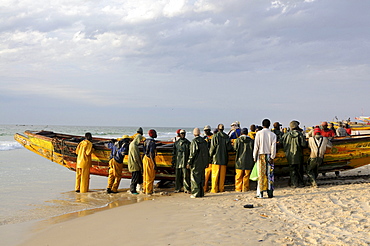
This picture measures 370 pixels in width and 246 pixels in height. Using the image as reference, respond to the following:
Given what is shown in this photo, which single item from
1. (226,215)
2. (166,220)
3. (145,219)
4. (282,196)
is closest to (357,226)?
(226,215)

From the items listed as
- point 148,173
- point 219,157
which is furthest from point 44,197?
point 219,157

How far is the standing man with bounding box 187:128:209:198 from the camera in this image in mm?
7625

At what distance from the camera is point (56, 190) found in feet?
30.4

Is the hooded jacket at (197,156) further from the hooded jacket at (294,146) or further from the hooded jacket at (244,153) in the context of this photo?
the hooded jacket at (294,146)

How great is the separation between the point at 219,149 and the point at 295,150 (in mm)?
2005

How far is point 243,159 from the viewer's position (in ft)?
26.6

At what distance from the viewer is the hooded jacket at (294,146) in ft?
27.4

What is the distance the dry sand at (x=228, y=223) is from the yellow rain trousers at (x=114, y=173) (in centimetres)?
179

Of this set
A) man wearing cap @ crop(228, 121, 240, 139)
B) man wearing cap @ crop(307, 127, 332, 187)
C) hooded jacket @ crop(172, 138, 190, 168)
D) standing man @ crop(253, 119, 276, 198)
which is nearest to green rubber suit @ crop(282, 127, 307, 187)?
man wearing cap @ crop(307, 127, 332, 187)

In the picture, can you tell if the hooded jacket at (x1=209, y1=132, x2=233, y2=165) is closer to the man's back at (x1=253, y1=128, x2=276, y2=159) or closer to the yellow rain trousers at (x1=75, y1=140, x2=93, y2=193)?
the man's back at (x1=253, y1=128, x2=276, y2=159)

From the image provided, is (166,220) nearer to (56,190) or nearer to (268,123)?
(268,123)

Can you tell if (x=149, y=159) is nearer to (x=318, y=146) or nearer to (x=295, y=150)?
(x=295, y=150)

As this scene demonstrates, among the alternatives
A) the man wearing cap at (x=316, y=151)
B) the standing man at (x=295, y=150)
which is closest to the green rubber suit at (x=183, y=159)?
the standing man at (x=295, y=150)

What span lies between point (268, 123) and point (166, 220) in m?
3.06
